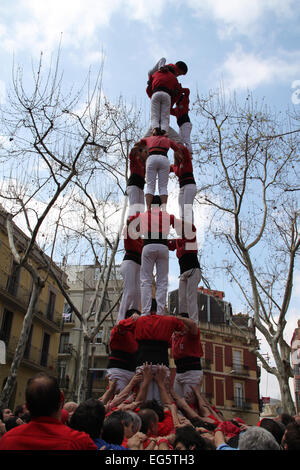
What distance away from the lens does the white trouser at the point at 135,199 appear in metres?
9.15

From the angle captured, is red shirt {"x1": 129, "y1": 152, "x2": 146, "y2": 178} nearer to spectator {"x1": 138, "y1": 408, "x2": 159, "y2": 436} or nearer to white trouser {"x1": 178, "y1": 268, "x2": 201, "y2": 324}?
white trouser {"x1": 178, "y1": 268, "x2": 201, "y2": 324}

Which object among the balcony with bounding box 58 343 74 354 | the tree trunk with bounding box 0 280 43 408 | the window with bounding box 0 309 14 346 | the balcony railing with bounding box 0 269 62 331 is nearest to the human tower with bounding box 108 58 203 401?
the tree trunk with bounding box 0 280 43 408

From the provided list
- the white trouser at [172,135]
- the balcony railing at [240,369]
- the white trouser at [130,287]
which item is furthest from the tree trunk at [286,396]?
the balcony railing at [240,369]

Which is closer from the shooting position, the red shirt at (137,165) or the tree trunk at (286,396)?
the red shirt at (137,165)

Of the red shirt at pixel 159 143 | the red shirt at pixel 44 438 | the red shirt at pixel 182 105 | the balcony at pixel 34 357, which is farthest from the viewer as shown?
the balcony at pixel 34 357

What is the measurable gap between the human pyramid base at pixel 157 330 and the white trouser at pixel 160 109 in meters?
0.02

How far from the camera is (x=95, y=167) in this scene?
15555mm

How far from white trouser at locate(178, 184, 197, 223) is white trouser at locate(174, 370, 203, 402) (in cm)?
305

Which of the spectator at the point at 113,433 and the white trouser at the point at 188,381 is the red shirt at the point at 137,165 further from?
the spectator at the point at 113,433

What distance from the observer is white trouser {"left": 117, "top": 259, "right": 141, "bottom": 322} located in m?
8.23

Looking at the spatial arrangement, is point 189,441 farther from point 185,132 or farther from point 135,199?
point 185,132
